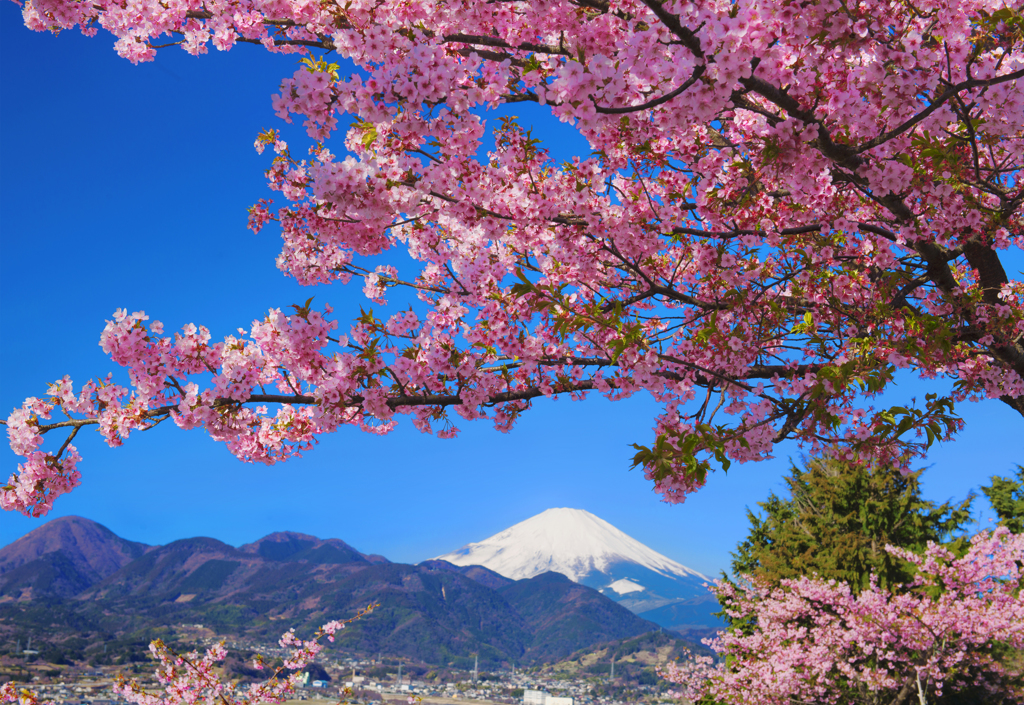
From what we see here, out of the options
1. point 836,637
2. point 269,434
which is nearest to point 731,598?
point 836,637

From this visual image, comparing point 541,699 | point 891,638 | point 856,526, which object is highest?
point 856,526

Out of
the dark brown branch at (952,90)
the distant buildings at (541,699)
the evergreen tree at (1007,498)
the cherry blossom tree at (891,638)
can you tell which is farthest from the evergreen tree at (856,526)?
the distant buildings at (541,699)

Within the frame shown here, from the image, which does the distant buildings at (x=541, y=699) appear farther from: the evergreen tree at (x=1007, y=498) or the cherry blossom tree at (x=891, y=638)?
the cherry blossom tree at (x=891, y=638)

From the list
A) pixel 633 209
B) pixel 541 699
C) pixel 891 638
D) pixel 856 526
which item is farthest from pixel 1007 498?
pixel 541 699

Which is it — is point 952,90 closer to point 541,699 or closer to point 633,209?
point 633,209

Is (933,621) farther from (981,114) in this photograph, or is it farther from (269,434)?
(269,434)

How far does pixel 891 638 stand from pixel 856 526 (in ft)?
23.6

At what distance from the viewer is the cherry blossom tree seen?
11547mm

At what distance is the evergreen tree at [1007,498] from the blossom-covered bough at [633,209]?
2065 centimetres

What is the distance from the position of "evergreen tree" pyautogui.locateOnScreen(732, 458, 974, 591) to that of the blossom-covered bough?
13662mm

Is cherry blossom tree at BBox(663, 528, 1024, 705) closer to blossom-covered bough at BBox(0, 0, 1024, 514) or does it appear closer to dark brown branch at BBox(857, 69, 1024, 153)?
blossom-covered bough at BBox(0, 0, 1024, 514)

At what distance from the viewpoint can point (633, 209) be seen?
5.07 metres

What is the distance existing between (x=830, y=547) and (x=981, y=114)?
17.8m

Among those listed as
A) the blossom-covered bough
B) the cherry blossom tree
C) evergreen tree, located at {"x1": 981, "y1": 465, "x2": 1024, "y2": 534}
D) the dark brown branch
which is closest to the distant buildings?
evergreen tree, located at {"x1": 981, "y1": 465, "x2": 1024, "y2": 534}
